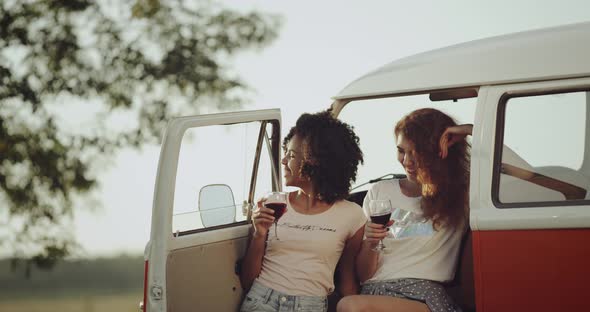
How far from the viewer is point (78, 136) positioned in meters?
15.6

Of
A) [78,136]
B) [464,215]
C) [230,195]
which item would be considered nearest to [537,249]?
[464,215]

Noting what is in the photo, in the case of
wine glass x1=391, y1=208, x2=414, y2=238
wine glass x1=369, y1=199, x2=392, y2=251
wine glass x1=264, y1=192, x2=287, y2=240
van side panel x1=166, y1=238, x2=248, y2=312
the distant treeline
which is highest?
wine glass x1=264, y1=192, x2=287, y2=240

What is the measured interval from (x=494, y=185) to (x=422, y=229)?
55 centimetres

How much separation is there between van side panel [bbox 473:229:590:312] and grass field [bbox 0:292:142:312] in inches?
601

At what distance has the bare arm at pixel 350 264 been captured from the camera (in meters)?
5.55

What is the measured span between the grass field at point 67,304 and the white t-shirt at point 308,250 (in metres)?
14.5

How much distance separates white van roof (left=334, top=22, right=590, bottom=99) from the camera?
495 cm

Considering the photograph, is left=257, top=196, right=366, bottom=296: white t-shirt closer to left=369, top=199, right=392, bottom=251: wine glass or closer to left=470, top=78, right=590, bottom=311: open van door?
left=369, top=199, right=392, bottom=251: wine glass

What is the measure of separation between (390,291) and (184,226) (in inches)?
47.0

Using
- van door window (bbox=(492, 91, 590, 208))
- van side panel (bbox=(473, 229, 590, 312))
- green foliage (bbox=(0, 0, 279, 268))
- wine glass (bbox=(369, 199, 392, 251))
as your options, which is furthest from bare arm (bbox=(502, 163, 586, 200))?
green foliage (bbox=(0, 0, 279, 268))

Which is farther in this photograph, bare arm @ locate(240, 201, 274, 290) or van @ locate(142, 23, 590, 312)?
bare arm @ locate(240, 201, 274, 290)

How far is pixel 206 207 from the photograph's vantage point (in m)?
5.59

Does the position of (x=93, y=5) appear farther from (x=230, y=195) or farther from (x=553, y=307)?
(x=553, y=307)

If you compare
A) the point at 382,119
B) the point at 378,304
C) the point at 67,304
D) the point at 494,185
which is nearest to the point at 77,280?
the point at 67,304
